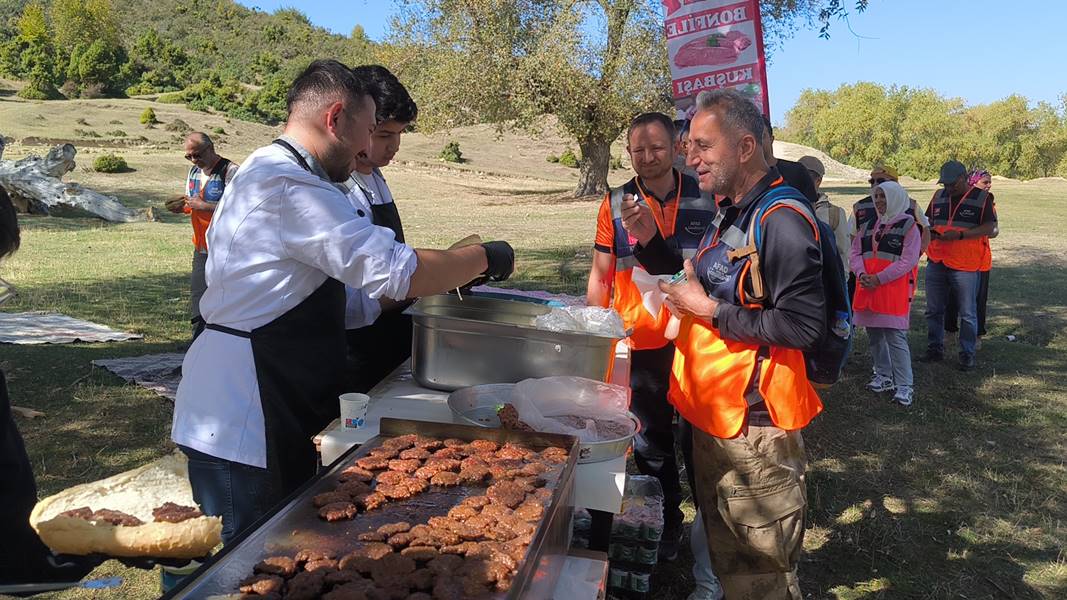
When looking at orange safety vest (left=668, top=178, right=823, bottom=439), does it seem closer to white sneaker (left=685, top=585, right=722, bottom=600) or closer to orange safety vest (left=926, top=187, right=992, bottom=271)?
white sneaker (left=685, top=585, right=722, bottom=600)

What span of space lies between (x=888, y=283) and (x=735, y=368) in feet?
14.7

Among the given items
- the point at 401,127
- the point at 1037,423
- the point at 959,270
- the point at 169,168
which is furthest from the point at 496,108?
the point at 401,127

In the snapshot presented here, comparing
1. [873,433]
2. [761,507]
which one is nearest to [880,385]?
[873,433]

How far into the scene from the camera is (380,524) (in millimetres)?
Result: 1753

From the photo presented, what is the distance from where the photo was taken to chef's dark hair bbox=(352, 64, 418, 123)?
2844 millimetres

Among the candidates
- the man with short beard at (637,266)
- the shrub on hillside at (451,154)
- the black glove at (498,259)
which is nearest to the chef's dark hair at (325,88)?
the black glove at (498,259)

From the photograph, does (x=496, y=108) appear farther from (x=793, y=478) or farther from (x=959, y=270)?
(x=793, y=478)

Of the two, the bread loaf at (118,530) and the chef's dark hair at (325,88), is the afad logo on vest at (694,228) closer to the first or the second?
the chef's dark hair at (325,88)

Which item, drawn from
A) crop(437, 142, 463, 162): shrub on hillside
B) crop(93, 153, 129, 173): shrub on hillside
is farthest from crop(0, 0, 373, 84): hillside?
crop(93, 153, 129, 173): shrub on hillside

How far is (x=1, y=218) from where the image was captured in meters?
1.59

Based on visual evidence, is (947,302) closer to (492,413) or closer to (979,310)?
(979,310)

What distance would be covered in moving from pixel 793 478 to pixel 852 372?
5184 millimetres

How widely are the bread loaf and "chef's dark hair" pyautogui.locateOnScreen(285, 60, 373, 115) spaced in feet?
3.58

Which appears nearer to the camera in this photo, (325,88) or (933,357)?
(325,88)
